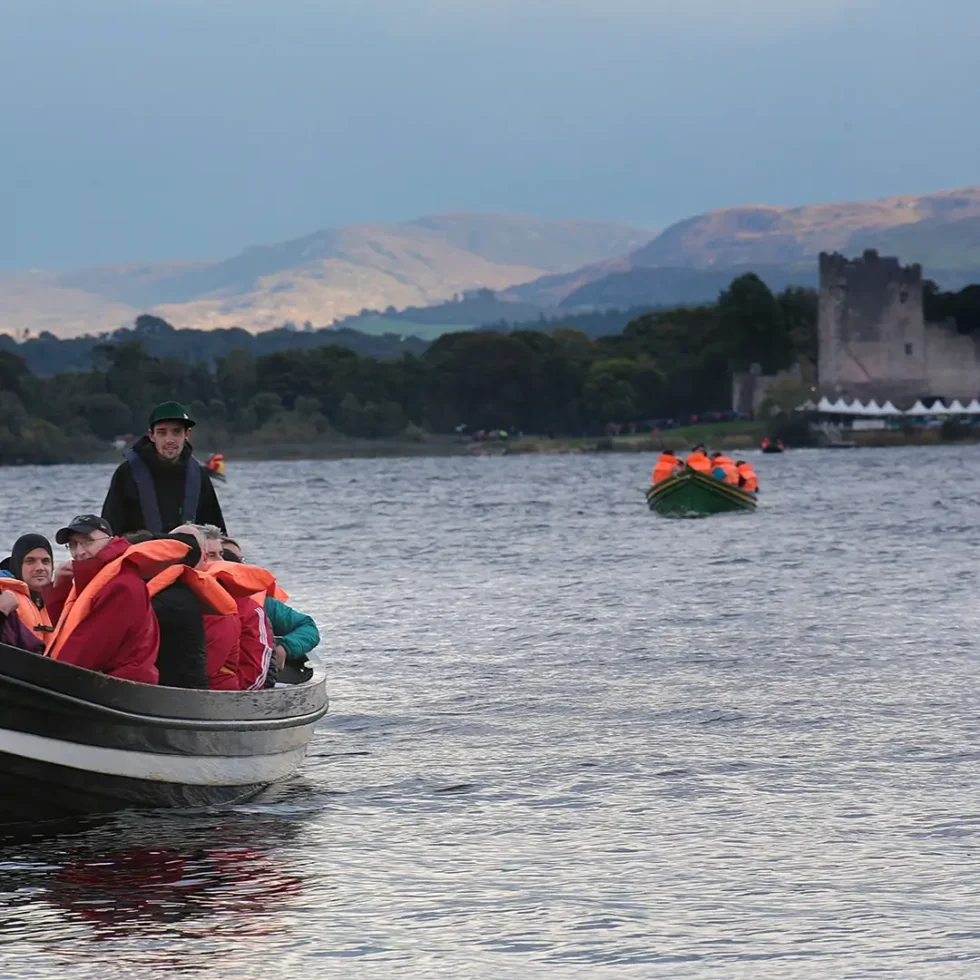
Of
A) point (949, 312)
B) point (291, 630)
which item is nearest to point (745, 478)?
point (291, 630)

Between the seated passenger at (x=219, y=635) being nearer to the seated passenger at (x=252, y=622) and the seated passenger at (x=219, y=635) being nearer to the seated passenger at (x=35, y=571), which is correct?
the seated passenger at (x=252, y=622)

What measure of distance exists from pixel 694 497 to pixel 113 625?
172 feet

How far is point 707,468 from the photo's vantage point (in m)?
65.1

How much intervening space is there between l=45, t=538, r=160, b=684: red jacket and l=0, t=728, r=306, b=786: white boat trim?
536 millimetres

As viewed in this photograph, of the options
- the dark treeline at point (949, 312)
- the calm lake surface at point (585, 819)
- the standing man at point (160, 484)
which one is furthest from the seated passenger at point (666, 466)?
the dark treeline at point (949, 312)

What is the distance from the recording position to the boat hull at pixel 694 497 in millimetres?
64000

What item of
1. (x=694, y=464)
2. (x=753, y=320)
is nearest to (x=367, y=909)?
(x=694, y=464)

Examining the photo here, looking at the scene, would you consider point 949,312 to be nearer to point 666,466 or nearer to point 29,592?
point 666,466

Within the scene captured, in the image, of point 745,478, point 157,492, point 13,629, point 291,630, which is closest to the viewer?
point 13,629

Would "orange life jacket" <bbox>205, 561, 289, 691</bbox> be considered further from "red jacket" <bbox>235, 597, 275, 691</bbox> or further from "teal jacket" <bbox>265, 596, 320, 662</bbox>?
"teal jacket" <bbox>265, 596, 320, 662</bbox>

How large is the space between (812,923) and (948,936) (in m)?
0.74

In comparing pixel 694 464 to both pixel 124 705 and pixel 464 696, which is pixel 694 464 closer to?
pixel 464 696

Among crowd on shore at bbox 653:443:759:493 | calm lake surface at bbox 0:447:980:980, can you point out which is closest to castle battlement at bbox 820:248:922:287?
crowd on shore at bbox 653:443:759:493

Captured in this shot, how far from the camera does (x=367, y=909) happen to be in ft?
39.5
